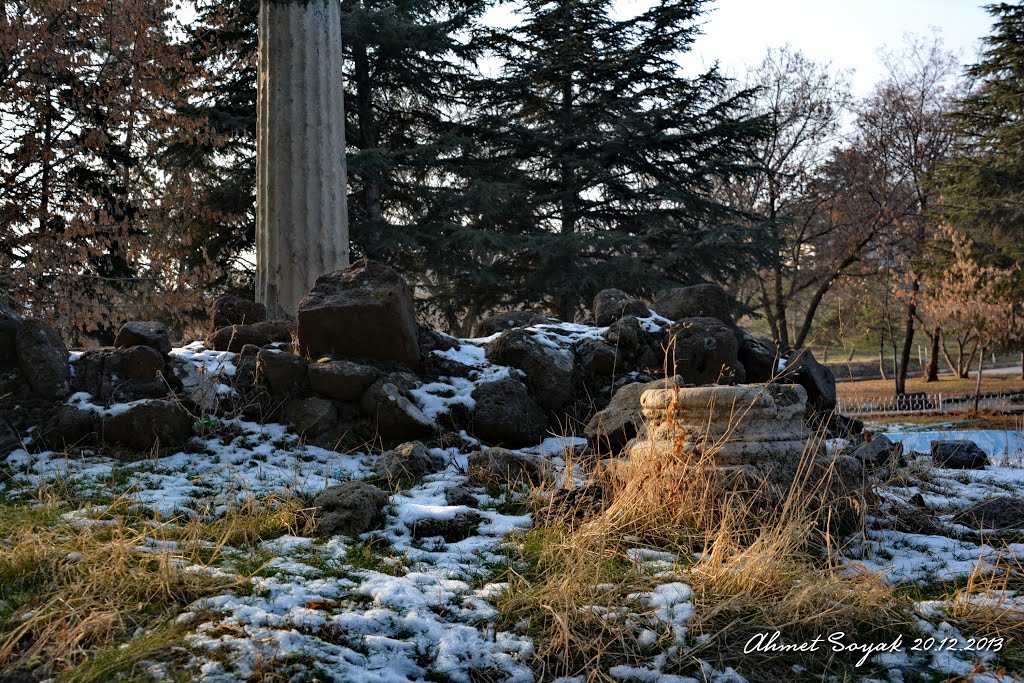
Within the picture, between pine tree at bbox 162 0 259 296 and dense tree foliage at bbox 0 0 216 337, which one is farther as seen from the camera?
pine tree at bbox 162 0 259 296

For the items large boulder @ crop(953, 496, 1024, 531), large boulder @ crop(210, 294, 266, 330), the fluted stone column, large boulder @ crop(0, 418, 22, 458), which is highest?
the fluted stone column

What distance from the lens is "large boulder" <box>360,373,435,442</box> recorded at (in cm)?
587

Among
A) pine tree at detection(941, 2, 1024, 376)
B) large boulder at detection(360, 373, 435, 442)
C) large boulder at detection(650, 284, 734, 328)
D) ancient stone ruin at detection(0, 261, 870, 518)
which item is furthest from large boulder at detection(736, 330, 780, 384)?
pine tree at detection(941, 2, 1024, 376)

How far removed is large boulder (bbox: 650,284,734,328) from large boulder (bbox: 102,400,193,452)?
4911 mm

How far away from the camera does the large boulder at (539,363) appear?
6.65 meters

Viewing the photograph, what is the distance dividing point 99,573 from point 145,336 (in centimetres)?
366

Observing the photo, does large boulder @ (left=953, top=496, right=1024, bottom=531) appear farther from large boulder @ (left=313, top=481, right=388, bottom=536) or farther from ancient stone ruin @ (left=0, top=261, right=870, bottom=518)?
large boulder @ (left=313, top=481, right=388, bottom=536)

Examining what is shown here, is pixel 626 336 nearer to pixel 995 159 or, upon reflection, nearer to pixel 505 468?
pixel 505 468

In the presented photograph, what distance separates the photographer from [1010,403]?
17.0 metres

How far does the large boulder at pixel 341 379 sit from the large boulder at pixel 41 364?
180cm

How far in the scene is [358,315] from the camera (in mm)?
6199

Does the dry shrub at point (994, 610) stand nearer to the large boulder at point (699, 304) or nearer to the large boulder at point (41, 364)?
the large boulder at point (699, 304)

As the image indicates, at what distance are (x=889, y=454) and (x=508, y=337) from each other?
3.26 meters

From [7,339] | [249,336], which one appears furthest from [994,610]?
[7,339]
